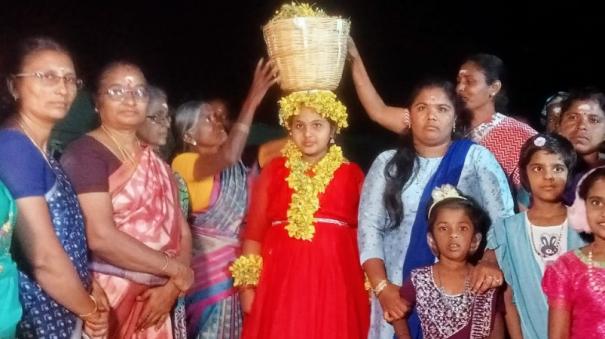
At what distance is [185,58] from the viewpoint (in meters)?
6.01

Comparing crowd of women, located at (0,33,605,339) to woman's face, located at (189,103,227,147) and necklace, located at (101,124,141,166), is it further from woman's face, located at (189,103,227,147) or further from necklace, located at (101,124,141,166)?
woman's face, located at (189,103,227,147)

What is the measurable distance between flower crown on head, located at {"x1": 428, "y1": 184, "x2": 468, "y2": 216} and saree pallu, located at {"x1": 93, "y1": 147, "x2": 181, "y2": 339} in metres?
1.17

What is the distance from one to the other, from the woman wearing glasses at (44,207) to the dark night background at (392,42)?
7.69 ft

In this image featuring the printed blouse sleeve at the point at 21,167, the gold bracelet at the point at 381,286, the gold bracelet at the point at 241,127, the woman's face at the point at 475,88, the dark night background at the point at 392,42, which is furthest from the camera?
the dark night background at the point at 392,42

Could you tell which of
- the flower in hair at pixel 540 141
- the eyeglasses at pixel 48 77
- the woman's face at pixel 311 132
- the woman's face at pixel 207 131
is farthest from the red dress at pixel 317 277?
the eyeglasses at pixel 48 77

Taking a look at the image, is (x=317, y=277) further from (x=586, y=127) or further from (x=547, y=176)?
(x=586, y=127)

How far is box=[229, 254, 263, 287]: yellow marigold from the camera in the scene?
420 cm

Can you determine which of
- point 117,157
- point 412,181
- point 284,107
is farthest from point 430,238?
point 117,157

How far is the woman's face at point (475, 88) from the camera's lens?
4.89 m

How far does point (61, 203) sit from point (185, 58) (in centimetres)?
299

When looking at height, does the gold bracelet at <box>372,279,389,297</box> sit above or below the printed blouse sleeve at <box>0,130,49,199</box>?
below

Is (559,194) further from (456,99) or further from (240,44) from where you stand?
(240,44)

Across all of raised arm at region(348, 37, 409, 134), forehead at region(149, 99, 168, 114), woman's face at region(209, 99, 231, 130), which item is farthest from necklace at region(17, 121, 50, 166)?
woman's face at region(209, 99, 231, 130)

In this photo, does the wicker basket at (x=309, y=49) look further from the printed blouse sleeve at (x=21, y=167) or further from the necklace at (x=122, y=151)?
the printed blouse sleeve at (x=21, y=167)
